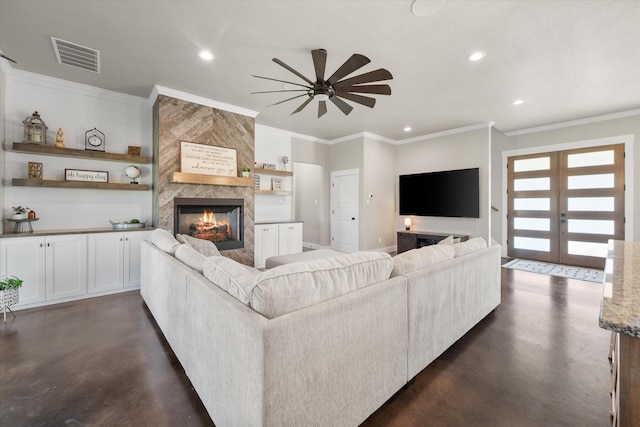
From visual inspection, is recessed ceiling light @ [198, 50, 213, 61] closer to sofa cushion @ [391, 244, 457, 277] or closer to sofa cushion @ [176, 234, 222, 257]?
sofa cushion @ [176, 234, 222, 257]

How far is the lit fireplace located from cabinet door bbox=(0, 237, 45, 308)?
1437 mm

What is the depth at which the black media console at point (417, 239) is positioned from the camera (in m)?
5.67

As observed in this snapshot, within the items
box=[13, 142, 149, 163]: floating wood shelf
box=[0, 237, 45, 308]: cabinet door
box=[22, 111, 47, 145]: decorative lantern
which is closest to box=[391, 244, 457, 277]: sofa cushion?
box=[0, 237, 45, 308]: cabinet door

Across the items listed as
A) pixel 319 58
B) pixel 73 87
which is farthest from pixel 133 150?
pixel 319 58

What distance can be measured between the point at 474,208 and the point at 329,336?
5313 mm

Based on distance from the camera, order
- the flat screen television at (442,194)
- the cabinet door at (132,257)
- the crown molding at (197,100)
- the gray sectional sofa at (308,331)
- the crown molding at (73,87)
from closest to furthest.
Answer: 1. the gray sectional sofa at (308,331)
2. the crown molding at (73,87)
3. the cabinet door at (132,257)
4. the crown molding at (197,100)
5. the flat screen television at (442,194)

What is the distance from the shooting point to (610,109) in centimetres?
Result: 456

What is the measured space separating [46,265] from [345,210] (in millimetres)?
5127

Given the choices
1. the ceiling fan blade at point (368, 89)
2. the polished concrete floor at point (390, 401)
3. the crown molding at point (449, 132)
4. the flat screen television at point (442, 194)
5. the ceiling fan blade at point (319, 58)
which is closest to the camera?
the polished concrete floor at point (390, 401)

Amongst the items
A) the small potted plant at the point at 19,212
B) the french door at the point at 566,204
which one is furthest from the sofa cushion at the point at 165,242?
the french door at the point at 566,204

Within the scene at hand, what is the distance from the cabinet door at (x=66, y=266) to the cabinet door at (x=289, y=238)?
2894mm

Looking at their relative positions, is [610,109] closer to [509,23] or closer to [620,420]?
[509,23]

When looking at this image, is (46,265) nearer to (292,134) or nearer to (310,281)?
(310,281)

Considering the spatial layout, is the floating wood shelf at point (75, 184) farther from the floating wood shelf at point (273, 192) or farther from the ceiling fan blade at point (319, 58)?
the ceiling fan blade at point (319, 58)
